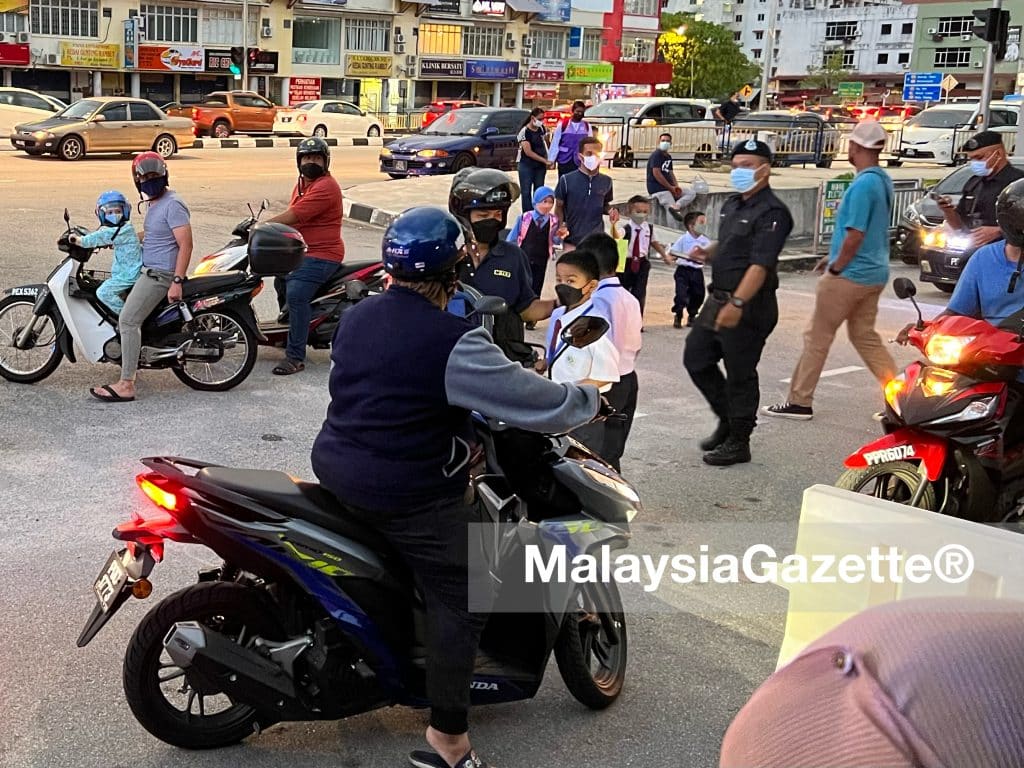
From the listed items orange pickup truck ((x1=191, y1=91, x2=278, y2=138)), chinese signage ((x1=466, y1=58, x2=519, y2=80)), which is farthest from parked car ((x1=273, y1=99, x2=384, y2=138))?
chinese signage ((x1=466, y1=58, x2=519, y2=80))

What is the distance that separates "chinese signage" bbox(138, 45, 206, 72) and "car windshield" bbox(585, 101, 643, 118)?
25.9 metres

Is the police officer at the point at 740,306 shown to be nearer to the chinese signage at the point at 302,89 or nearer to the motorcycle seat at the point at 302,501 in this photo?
the motorcycle seat at the point at 302,501

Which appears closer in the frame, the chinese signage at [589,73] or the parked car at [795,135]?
the parked car at [795,135]

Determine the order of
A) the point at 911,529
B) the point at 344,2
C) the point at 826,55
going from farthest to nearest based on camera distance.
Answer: the point at 826,55
the point at 344,2
the point at 911,529

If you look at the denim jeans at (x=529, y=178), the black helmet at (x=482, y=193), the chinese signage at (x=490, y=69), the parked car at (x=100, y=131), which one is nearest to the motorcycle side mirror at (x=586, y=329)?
the black helmet at (x=482, y=193)

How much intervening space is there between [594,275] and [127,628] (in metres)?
2.55

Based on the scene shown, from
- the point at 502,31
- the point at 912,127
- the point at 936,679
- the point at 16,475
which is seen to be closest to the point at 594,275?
the point at 16,475

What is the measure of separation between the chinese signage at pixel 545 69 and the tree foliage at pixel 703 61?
41.7ft

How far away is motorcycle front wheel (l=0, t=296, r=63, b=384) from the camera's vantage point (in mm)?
7871

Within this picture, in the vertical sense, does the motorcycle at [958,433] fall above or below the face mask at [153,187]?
below

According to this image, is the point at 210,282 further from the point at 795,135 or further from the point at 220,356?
the point at 795,135

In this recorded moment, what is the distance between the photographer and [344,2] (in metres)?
56.6

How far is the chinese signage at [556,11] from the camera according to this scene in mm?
66312

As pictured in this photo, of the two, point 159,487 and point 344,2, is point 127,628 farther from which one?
point 344,2
